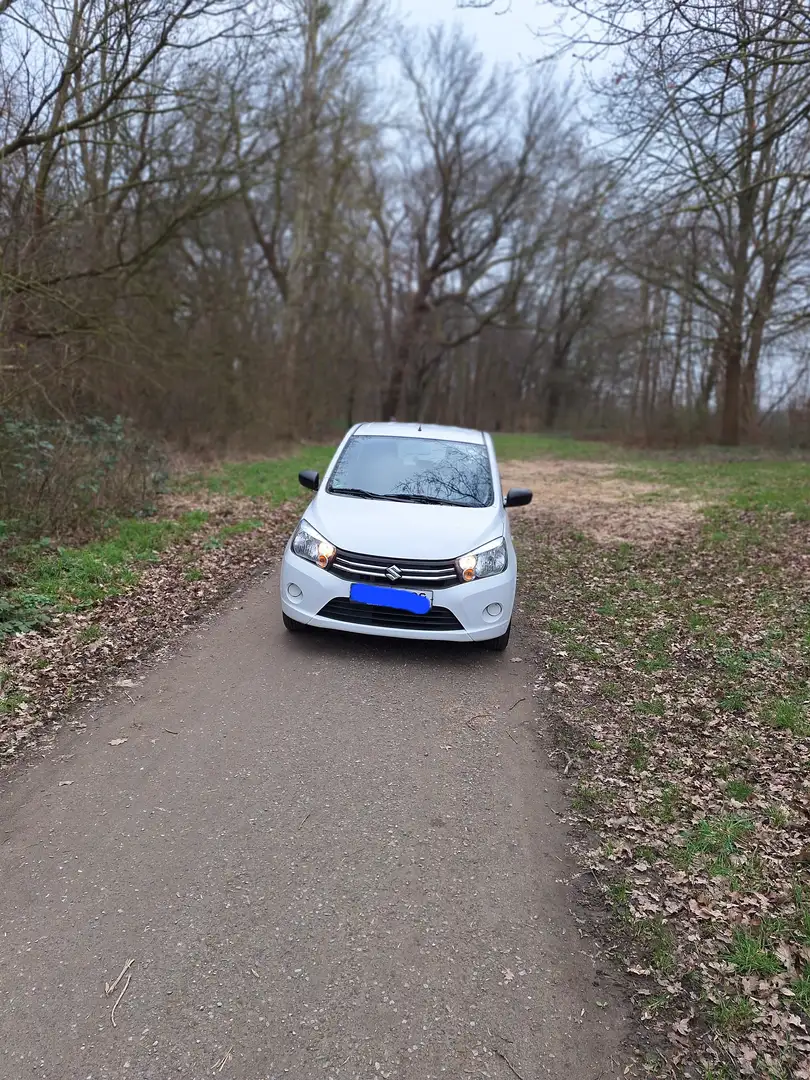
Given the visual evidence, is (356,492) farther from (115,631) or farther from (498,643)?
(115,631)

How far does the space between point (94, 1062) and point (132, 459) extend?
33.8 ft

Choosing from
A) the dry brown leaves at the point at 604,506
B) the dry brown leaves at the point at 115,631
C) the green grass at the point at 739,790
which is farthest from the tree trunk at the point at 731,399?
the green grass at the point at 739,790

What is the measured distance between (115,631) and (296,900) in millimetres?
3636

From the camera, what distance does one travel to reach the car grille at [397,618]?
5207 millimetres

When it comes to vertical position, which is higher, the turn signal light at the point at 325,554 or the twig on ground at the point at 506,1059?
the turn signal light at the point at 325,554

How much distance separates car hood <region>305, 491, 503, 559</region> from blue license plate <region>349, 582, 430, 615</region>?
267 mm

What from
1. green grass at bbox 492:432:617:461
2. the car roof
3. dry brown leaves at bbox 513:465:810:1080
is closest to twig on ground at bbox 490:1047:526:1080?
dry brown leaves at bbox 513:465:810:1080

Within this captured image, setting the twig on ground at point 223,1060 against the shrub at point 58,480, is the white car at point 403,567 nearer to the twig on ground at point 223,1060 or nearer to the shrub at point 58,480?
the twig on ground at point 223,1060

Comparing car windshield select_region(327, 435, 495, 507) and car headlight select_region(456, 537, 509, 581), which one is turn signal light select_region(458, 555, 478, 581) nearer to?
car headlight select_region(456, 537, 509, 581)

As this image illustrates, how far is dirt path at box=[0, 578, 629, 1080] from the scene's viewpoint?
91.1 inches

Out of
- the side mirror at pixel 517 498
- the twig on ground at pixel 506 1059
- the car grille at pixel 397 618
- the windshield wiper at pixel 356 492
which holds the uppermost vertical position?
the windshield wiper at pixel 356 492

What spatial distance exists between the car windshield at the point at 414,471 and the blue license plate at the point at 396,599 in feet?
3.70

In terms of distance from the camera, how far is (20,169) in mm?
9805

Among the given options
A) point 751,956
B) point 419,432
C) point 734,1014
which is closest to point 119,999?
point 734,1014
